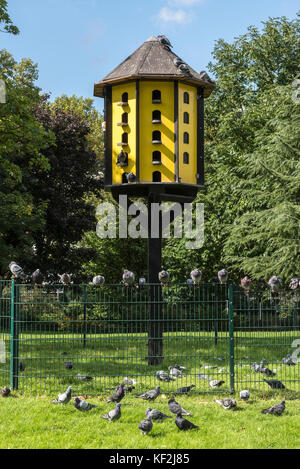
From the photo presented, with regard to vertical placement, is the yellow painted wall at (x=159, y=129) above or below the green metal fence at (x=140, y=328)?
above

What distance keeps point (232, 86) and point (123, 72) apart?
13.4 m

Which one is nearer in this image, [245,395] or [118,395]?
[118,395]

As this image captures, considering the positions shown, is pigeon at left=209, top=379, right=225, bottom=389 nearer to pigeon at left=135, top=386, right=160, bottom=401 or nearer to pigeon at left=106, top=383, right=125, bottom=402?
pigeon at left=135, top=386, right=160, bottom=401

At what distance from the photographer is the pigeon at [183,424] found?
6426 mm

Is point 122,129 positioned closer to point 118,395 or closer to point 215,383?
point 215,383

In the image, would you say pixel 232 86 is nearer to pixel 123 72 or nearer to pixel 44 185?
pixel 44 185

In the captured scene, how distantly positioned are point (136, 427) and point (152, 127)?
631 cm

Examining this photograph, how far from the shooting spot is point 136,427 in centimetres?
657

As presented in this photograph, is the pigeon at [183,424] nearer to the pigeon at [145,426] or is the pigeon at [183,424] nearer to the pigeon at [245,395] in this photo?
the pigeon at [145,426]

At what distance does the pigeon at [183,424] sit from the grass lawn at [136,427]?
75 mm

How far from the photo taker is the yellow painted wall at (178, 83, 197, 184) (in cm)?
1116

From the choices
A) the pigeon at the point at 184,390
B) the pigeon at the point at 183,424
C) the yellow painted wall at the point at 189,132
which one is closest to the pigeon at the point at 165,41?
the yellow painted wall at the point at 189,132

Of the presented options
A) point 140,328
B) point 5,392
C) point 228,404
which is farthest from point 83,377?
point 228,404

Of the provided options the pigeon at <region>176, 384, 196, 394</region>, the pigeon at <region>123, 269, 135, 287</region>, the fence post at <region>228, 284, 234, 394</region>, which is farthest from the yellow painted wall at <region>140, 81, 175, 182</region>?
the pigeon at <region>176, 384, 196, 394</region>
